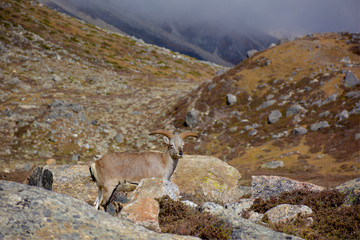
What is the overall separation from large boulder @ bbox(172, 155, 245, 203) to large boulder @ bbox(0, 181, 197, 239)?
795 cm

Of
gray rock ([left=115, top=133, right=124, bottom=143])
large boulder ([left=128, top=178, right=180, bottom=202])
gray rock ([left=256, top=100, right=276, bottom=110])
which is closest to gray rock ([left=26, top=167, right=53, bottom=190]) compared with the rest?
large boulder ([left=128, top=178, right=180, bottom=202])

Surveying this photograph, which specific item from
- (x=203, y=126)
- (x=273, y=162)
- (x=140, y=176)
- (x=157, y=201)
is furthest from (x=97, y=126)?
(x=157, y=201)

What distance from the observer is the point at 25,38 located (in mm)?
72062

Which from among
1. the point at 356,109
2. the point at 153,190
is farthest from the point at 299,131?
the point at 153,190

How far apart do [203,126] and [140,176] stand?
28453 millimetres

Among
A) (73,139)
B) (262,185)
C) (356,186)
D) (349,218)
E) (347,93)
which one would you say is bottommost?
(73,139)

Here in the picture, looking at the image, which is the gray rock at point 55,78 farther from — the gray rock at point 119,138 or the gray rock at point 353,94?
the gray rock at point 353,94

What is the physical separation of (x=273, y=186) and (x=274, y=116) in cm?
2512

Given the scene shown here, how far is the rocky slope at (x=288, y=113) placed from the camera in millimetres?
27200

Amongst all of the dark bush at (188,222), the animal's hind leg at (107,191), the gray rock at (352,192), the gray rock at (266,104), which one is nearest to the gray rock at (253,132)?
the gray rock at (266,104)

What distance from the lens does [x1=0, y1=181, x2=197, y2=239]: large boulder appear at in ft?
15.8

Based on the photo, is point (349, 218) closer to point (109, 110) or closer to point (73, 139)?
point (73, 139)

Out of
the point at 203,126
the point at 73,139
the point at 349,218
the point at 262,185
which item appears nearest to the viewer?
the point at 349,218

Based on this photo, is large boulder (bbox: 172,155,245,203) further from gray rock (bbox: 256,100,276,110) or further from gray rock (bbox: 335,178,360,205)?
gray rock (bbox: 256,100,276,110)
